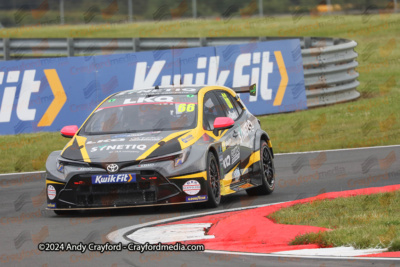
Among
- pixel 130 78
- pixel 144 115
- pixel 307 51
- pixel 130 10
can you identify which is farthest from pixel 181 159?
pixel 130 10

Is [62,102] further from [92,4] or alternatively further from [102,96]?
[92,4]

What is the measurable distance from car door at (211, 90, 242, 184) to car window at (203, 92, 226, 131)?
0.09 meters

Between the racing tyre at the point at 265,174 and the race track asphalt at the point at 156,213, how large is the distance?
0.15 metres

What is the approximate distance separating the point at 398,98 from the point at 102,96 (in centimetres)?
774

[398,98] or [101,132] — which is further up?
[101,132]

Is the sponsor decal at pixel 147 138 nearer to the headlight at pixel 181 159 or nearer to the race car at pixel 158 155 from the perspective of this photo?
the race car at pixel 158 155

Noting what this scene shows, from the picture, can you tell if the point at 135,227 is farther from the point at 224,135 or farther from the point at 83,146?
the point at 224,135

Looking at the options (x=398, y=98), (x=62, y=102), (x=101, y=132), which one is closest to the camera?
(x=101, y=132)

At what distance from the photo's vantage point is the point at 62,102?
20.0 metres

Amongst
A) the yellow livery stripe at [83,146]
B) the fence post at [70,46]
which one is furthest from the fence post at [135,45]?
the yellow livery stripe at [83,146]

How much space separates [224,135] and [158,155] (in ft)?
4.09

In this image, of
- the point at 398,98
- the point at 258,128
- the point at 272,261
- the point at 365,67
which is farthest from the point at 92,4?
the point at 272,261

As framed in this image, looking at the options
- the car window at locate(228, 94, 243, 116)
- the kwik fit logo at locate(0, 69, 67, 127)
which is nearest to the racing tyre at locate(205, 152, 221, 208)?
the car window at locate(228, 94, 243, 116)

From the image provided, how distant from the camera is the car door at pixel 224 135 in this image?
37.6ft
